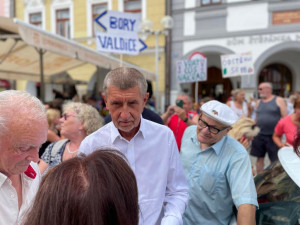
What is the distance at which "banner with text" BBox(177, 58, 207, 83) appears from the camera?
6043 millimetres

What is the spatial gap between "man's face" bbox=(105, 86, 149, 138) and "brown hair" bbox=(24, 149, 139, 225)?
65cm

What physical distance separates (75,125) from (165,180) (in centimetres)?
116

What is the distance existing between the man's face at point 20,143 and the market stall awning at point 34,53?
341 cm

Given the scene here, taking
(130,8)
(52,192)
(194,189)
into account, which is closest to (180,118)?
(194,189)

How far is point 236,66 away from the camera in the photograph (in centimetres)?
712

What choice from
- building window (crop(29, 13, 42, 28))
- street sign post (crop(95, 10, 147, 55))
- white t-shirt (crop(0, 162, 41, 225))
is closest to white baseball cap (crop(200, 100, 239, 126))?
white t-shirt (crop(0, 162, 41, 225))

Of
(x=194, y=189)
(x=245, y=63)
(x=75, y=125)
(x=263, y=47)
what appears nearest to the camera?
(x=194, y=189)

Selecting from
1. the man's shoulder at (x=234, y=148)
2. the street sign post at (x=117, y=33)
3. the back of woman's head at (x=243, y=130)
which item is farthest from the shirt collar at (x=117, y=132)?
the street sign post at (x=117, y=33)

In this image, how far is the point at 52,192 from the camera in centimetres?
74

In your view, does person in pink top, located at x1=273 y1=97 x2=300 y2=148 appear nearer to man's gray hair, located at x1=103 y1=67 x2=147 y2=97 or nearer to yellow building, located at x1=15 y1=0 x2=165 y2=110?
man's gray hair, located at x1=103 y1=67 x2=147 y2=97

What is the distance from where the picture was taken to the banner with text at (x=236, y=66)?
7027 millimetres

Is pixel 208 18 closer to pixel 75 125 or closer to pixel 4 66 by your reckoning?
pixel 4 66

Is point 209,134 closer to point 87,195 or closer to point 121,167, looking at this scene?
point 121,167

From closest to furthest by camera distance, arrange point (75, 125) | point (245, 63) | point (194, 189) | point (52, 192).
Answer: point (52, 192), point (194, 189), point (75, 125), point (245, 63)
